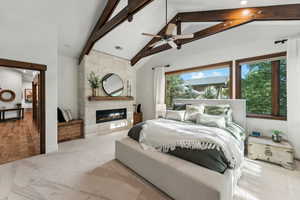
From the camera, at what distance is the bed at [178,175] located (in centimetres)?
133

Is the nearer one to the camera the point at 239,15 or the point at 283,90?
the point at 239,15

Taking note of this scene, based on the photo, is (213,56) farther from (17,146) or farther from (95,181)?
(17,146)

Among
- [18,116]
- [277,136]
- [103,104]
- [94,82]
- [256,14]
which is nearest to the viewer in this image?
[256,14]

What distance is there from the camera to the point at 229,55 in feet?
11.5

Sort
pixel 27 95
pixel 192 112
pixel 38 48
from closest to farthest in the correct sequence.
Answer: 1. pixel 38 48
2. pixel 192 112
3. pixel 27 95

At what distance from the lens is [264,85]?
124 inches

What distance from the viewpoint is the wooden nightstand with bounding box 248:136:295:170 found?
7.58ft

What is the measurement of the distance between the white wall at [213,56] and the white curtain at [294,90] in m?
0.08

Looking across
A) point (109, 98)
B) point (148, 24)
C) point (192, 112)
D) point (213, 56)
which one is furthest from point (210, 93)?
point (109, 98)

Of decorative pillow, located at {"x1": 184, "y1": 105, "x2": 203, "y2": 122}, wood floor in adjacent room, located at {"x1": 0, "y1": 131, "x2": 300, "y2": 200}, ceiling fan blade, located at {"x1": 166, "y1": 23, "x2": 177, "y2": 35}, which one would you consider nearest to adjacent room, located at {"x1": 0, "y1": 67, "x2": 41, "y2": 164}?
wood floor in adjacent room, located at {"x1": 0, "y1": 131, "x2": 300, "y2": 200}

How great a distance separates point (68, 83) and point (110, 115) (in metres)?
1.81

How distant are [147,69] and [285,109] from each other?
15.0ft

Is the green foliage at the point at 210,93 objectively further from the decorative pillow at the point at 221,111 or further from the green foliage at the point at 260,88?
the decorative pillow at the point at 221,111

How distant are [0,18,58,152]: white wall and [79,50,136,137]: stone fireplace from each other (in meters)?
1.10
